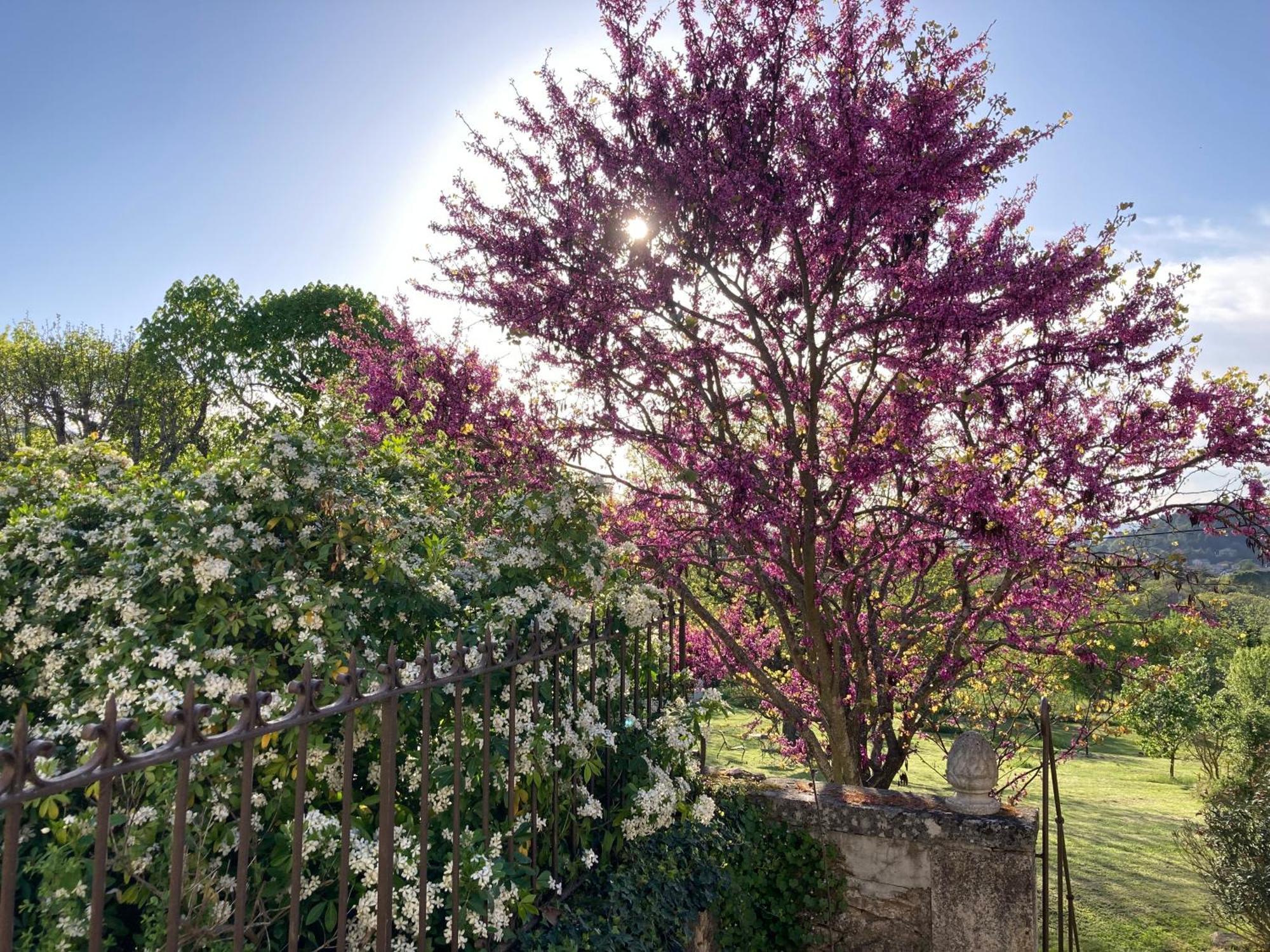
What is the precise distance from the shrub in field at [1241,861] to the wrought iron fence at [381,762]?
20.1 feet

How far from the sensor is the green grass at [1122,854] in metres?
7.36

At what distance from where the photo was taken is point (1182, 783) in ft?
68.7

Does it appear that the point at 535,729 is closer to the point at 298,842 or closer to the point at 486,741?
the point at 486,741

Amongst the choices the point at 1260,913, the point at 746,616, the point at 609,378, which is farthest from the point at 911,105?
the point at 1260,913

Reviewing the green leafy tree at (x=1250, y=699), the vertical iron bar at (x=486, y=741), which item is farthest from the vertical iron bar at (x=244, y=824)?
the green leafy tree at (x=1250, y=699)

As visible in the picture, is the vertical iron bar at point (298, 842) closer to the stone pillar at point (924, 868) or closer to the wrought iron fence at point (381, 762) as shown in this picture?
the wrought iron fence at point (381, 762)

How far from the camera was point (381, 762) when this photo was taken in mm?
2662

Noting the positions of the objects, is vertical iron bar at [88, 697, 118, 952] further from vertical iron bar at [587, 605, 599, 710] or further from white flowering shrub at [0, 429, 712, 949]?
vertical iron bar at [587, 605, 599, 710]

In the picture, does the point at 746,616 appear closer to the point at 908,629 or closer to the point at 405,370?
the point at 908,629

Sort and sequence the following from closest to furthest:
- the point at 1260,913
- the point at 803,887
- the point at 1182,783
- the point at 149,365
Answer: the point at 803,887 < the point at 1260,913 < the point at 1182,783 < the point at 149,365

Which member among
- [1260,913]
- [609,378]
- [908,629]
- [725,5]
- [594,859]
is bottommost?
[1260,913]

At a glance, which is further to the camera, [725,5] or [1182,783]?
[1182,783]

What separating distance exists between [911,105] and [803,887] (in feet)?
14.5

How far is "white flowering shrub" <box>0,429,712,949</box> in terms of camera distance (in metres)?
2.82
